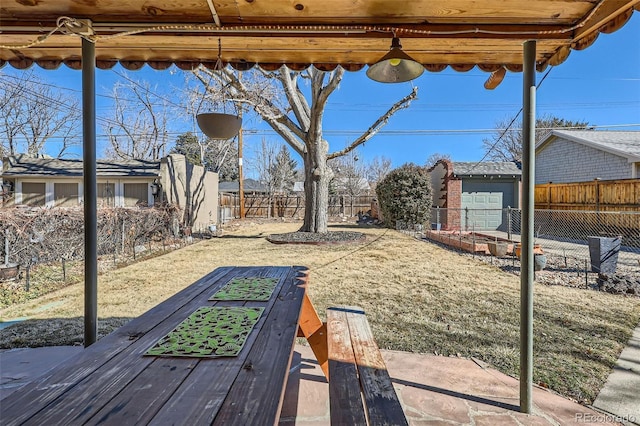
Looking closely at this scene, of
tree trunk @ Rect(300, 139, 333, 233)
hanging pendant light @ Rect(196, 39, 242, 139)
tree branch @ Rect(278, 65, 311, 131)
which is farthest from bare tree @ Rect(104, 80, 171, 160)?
hanging pendant light @ Rect(196, 39, 242, 139)

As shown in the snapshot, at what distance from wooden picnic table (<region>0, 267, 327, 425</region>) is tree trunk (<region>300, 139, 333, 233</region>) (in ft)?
31.0

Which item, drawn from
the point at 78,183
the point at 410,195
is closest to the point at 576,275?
the point at 410,195

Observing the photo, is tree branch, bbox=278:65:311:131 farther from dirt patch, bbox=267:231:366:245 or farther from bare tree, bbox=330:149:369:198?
bare tree, bbox=330:149:369:198

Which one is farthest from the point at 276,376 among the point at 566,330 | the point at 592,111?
the point at 592,111

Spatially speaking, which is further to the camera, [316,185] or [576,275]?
[316,185]

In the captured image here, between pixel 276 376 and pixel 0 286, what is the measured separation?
5912mm

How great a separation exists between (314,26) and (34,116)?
2358 centimetres

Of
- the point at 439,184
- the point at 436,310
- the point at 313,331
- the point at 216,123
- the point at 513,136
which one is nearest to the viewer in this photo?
the point at 313,331

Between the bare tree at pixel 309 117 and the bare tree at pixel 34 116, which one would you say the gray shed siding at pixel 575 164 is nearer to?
the bare tree at pixel 309 117

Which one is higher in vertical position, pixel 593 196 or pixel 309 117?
pixel 309 117

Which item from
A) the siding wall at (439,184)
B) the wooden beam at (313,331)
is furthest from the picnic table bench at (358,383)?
the siding wall at (439,184)

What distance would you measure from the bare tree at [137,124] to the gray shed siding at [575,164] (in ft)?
66.9

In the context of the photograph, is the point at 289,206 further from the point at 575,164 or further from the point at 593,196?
the point at 593,196

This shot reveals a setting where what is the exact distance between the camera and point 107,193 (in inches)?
445
